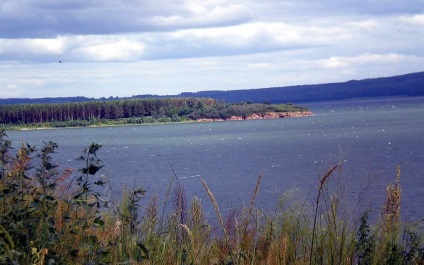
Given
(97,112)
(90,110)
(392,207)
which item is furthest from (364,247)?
(97,112)

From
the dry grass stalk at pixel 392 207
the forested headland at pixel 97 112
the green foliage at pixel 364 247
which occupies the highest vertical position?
the dry grass stalk at pixel 392 207

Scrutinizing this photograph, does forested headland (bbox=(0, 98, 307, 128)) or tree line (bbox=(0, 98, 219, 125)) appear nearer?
tree line (bbox=(0, 98, 219, 125))

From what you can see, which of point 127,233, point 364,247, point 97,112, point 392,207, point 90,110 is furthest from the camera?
point 97,112

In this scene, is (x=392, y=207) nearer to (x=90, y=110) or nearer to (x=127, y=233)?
(x=127, y=233)

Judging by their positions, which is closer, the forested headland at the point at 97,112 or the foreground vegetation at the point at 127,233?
the foreground vegetation at the point at 127,233

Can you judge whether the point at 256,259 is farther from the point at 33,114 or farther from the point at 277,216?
the point at 33,114

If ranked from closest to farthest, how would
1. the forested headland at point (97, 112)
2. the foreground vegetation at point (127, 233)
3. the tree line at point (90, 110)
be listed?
the foreground vegetation at point (127, 233)
the tree line at point (90, 110)
the forested headland at point (97, 112)

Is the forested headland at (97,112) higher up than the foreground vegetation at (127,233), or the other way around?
the foreground vegetation at (127,233)

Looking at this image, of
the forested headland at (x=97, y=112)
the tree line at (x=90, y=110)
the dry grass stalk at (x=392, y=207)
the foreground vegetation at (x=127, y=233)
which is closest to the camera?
the foreground vegetation at (x=127, y=233)

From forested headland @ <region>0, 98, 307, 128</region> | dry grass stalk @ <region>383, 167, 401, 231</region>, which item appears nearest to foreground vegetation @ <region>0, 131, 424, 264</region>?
dry grass stalk @ <region>383, 167, 401, 231</region>

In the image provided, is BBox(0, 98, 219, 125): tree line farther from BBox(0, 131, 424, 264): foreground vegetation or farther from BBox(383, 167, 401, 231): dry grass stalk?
BBox(383, 167, 401, 231): dry grass stalk

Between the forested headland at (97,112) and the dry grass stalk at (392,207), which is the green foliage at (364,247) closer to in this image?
the dry grass stalk at (392,207)

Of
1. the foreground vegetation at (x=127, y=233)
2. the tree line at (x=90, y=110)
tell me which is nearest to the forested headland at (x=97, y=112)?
the tree line at (x=90, y=110)

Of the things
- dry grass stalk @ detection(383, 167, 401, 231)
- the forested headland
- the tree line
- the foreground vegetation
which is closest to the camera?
the foreground vegetation
